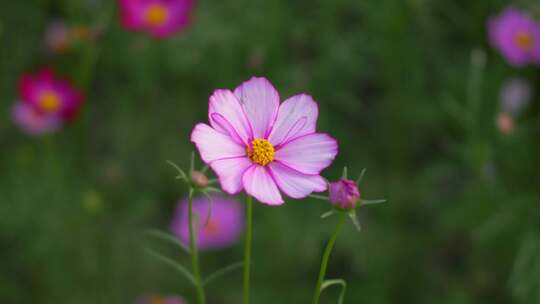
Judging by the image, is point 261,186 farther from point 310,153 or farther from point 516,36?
point 516,36

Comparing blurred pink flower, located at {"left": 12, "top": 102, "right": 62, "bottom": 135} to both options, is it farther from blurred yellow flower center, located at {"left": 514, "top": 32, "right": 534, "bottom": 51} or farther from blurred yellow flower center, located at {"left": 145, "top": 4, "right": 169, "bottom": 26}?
blurred yellow flower center, located at {"left": 514, "top": 32, "right": 534, "bottom": 51}

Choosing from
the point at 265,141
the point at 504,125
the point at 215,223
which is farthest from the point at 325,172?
the point at 265,141

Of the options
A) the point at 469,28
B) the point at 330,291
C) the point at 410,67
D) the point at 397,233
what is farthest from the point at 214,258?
the point at 469,28

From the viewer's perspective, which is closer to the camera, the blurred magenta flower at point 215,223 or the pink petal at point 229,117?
the pink petal at point 229,117

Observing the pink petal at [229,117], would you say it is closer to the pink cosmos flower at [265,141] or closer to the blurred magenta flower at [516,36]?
the pink cosmos flower at [265,141]

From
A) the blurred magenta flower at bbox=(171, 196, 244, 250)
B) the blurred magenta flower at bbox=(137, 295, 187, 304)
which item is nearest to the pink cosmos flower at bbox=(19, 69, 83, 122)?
the blurred magenta flower at bbox=(171, 196, 244, 250)

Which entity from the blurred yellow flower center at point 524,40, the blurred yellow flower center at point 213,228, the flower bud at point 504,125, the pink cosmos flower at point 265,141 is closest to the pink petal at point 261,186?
the pink cosmos flower at point 265,141
